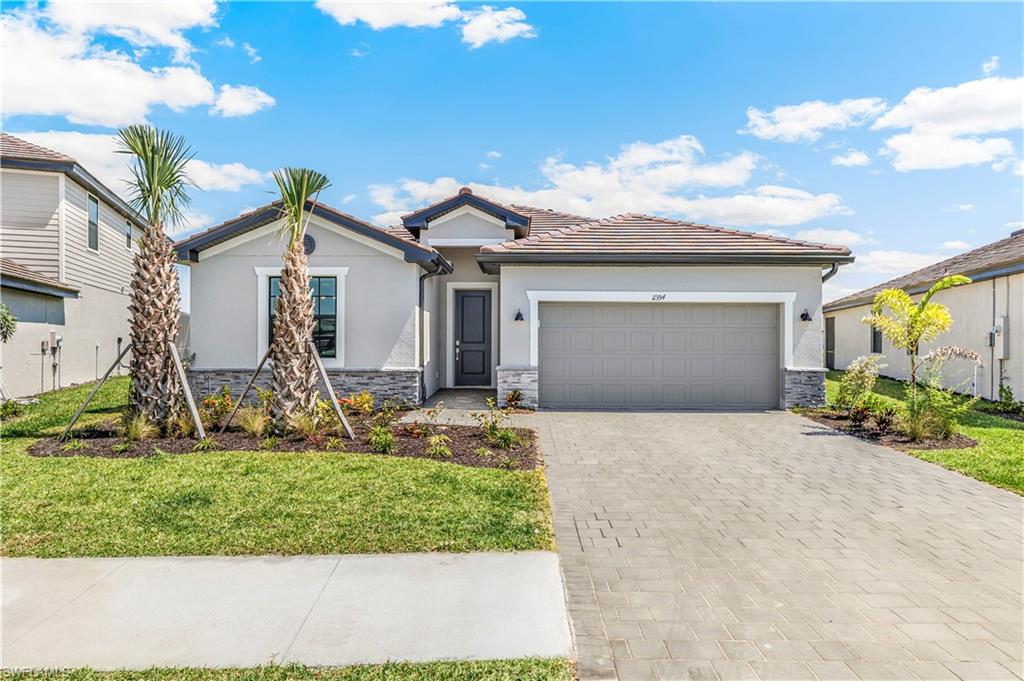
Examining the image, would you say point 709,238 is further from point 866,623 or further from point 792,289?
point 866,623

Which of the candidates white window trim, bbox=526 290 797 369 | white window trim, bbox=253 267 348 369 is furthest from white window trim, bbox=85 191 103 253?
white window trim, bbox=526 290 797 369

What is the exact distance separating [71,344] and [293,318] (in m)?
12.0

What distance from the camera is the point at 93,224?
17.8 m

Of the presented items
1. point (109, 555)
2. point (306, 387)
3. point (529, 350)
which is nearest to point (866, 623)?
point (109, 555)

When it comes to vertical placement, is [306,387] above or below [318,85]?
below

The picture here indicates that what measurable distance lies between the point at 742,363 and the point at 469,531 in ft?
31.7

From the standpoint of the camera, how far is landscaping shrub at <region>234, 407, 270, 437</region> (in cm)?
877

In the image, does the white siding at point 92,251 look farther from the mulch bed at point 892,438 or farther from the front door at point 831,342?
the front door at point 831,342

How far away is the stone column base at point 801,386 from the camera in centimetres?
1236

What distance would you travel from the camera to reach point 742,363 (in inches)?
495

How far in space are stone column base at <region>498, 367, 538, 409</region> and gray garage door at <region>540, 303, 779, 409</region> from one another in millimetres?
391

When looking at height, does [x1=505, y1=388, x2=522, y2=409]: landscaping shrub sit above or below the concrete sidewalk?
above

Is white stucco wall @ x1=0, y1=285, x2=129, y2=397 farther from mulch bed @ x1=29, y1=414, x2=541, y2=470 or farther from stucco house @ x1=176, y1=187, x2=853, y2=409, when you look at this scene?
mulch bed @ x1=29, y1=414, x2=541, y2=470

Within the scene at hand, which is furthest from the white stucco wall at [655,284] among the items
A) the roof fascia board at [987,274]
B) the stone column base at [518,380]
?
the roof fascia board at [987,274]
